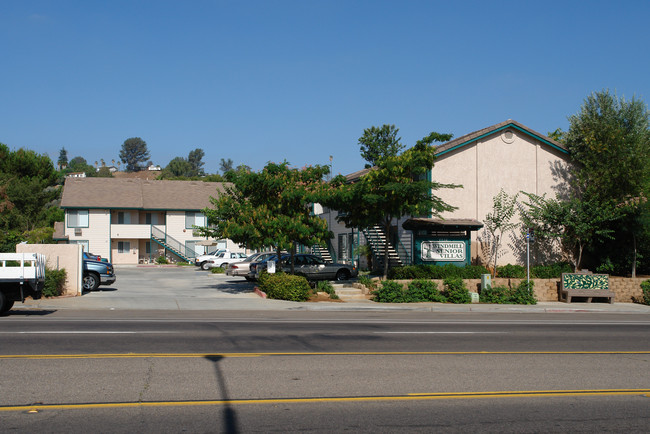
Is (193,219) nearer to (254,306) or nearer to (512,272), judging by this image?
(512,272)

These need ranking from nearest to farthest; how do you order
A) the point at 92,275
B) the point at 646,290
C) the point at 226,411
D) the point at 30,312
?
1. the point at 226,411
2. the point at 30,312
3. the point at 92,275
4. the point at 646,290

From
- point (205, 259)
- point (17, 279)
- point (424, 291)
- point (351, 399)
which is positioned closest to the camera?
point (351, 399)

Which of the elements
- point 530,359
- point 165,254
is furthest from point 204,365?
point 165,254

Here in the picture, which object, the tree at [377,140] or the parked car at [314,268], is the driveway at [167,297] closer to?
the parked car at [314,268]

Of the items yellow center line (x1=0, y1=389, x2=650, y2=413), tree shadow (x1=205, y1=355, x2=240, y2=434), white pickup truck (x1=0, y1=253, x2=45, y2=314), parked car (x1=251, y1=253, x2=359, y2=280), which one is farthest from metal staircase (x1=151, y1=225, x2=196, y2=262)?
yellow center line (x1=0, y1=389, x2=650, y2=413)

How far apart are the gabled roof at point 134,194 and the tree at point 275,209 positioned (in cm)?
2585

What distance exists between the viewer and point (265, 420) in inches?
266

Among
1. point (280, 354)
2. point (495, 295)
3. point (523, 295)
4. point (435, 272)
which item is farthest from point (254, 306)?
point (523, 295)

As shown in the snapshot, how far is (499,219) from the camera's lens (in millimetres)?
27859

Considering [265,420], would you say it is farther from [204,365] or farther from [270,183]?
[270,183]

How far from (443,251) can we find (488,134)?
6.11m

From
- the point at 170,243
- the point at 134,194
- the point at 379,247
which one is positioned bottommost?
the point at 379,247

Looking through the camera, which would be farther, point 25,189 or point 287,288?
point 25,189

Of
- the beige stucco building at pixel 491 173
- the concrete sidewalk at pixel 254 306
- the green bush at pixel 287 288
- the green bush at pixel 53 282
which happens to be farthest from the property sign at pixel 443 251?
the green bush at pixel 53 282
